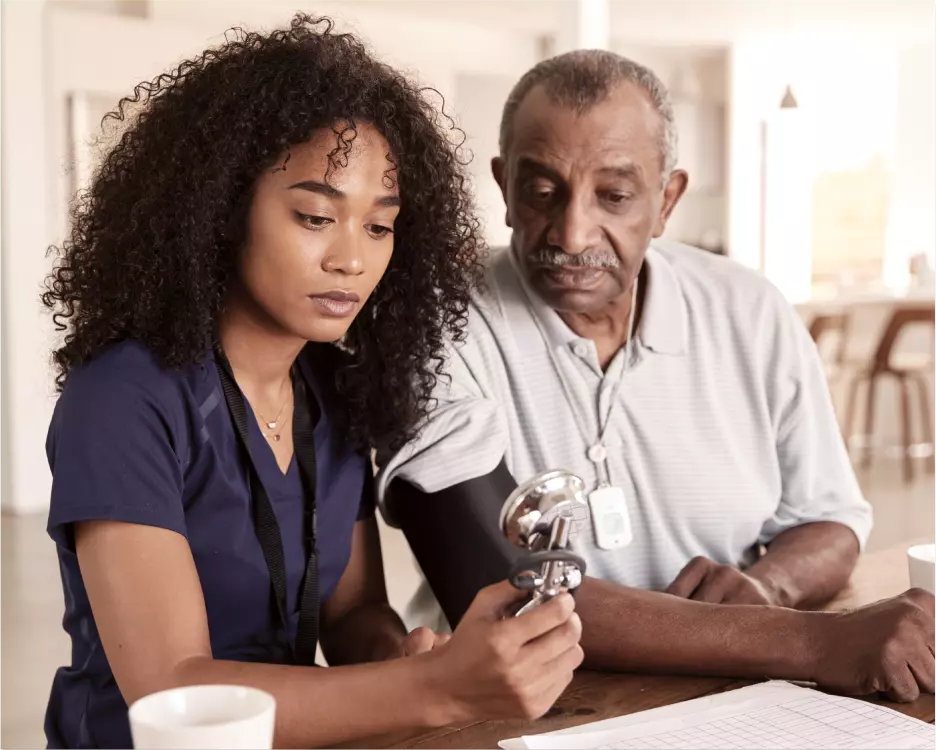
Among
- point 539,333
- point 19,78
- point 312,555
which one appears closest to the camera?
point 312,555

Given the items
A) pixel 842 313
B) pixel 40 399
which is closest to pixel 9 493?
pixel 40 399

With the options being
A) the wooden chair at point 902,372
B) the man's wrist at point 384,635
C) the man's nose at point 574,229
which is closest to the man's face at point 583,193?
the man's nose at point 574,229

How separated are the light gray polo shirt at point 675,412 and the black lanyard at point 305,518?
23 cm

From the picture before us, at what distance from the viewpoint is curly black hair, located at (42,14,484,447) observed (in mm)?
1234

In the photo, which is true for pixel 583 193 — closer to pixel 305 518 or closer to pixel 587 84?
pixel 587 84

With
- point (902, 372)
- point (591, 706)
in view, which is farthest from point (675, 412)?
point (902, 372)

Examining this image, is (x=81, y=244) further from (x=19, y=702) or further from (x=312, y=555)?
(x=19, y=702)

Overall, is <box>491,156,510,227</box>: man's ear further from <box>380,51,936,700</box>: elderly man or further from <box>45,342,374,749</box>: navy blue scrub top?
<box>45,342,374,749</box>: navy blue scrub top

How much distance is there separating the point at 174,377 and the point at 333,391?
0.30 meters

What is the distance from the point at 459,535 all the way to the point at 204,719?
2.15 feet

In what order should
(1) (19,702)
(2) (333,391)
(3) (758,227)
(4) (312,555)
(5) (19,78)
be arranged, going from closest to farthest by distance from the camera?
(4) (312,555)
(2) (333,391)
(1) (19,702)
(5) (19,78)
(3) (758,227)

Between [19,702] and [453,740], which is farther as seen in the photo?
[19,702]

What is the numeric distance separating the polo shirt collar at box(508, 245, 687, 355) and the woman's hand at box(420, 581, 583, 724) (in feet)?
2.73

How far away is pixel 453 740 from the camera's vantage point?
3.50 ft
